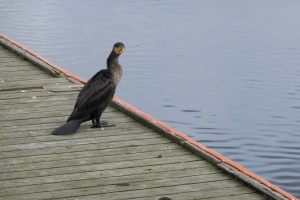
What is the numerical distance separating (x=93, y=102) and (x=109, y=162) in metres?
1.06

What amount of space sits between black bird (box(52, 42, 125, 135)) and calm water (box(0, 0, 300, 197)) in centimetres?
280

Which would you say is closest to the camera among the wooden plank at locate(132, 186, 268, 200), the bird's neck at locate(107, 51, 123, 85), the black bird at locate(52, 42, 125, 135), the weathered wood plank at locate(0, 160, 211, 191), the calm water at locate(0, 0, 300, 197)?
the wooden plank at locate(132, 186, 268, 200)

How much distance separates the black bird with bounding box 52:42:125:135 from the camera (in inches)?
282

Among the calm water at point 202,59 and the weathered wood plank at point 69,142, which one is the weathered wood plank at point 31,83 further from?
the calm water at point 202,59

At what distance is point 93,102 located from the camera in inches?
285

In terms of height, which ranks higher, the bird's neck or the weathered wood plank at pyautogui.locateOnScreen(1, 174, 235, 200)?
the bird's neck

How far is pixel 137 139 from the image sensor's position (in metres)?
6.96

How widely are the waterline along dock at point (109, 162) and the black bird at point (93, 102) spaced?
102 millimetres

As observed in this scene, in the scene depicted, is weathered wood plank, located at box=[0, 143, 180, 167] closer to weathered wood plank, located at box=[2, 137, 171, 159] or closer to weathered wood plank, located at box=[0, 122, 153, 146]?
weathered wood plank, located at box=[2, 137, 171, 159]

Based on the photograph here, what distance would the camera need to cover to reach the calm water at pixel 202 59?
11328 mm

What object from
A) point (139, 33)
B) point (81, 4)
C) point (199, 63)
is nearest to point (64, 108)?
point (199, 63)

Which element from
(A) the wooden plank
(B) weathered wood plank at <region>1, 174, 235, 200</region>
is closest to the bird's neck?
(B) weathered wood plank at <region>1, 174, 235, 200</region>

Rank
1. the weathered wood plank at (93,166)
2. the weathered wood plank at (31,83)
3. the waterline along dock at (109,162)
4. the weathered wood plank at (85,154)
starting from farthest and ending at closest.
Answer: the weathered wood plank at (31,83) < the weathered wood plank at (85,154) < the weathered wood plank at (93,166) < the waterline along dock at (109,162)

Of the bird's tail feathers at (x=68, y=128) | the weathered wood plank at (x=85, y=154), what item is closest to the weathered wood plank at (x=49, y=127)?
the bird's tail feathers at (x=68, y=128)
